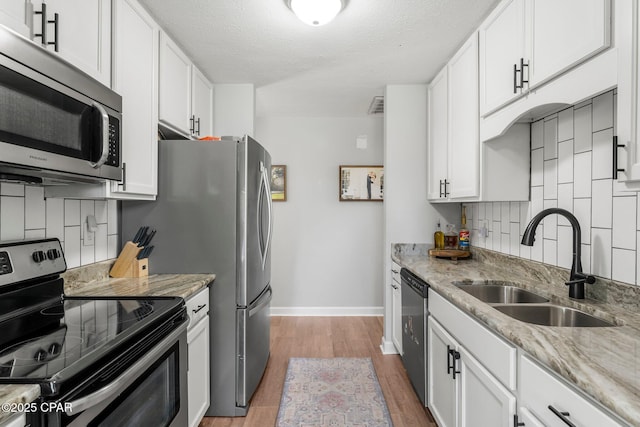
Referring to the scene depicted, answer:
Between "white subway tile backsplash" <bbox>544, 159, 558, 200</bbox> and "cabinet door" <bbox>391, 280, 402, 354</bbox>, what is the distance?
127 cm

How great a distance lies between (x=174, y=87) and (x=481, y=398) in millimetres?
2429

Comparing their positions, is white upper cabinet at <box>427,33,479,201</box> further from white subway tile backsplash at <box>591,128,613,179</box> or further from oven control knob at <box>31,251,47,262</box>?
oven control knob at <box>31,251,47,262</box>

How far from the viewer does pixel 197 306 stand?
182 cm

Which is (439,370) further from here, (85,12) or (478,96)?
(85,12)

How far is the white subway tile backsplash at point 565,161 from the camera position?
169 cm

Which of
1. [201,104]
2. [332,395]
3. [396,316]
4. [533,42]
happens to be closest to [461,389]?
[332,395]

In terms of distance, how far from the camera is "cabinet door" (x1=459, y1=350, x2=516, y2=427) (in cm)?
114

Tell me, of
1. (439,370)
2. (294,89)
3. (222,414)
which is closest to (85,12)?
(294,89)

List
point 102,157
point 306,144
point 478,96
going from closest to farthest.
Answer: point 102,157 < point 478,96 < point 306,144

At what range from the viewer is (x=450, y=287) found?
1.71 m

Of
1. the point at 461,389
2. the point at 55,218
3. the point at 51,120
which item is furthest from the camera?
the point at 55,218

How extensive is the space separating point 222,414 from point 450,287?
158 cm

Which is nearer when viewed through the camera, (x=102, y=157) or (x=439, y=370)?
(x=102, y=157)

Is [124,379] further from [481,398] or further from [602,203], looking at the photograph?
[602,203]
